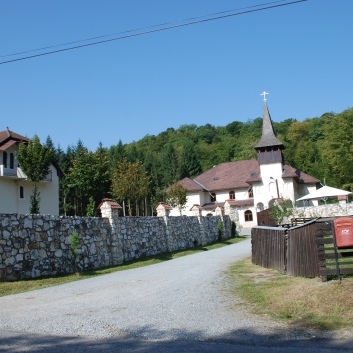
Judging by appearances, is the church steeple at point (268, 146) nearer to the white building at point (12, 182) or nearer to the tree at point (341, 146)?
the tree at point (341, 146)

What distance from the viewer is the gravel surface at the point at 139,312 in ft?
20.4

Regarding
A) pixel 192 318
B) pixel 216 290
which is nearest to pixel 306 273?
pixel 216 290

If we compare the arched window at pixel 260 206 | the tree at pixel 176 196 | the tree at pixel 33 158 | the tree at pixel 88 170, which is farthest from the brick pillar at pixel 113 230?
the arched window at pixel 260 206

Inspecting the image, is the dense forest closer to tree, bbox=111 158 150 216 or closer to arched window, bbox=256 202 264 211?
tree, bbox=111 158 150 216

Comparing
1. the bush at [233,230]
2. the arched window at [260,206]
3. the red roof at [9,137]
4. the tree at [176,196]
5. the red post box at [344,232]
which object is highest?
the red roof at [9,137]

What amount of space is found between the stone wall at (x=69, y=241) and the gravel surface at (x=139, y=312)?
190 centimetres

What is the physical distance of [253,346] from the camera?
546cm

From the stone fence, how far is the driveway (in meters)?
2.40

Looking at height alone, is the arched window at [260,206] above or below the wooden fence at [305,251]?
above

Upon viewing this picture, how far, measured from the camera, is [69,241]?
48.0ft

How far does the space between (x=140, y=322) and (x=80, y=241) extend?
8776mm

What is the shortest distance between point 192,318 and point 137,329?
1.06 meters

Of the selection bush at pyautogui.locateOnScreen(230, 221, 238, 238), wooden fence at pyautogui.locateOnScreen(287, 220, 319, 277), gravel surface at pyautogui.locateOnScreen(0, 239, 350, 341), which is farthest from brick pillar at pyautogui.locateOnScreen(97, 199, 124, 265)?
bush at pyautogui.locateOnScreen(230, 221, 238, 238)

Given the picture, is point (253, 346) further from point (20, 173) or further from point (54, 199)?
point (54, 199)
